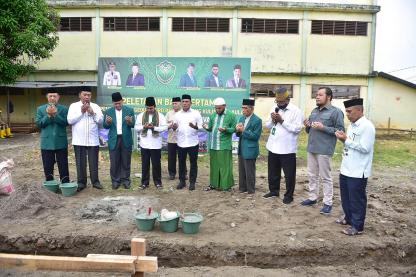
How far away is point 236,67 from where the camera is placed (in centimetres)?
1110

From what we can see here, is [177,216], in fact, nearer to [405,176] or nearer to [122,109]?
[122,109]

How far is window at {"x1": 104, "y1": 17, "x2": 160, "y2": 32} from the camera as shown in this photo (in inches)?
757

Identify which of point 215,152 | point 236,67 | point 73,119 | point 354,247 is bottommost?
point 354,247

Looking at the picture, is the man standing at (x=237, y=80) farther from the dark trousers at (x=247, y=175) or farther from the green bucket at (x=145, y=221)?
the green bucket at (x=145, y=221)

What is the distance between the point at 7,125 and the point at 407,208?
16622 millimetres

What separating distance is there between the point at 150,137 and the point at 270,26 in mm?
13125

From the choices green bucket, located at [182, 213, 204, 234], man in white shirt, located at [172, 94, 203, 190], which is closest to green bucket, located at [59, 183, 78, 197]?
man in white shirt, located at [172, 94, 203, 190]

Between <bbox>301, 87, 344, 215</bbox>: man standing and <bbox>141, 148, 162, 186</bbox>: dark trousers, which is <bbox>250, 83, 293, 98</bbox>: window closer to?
<bbox>141, 148, 162, 186</bbox>: dark trousers

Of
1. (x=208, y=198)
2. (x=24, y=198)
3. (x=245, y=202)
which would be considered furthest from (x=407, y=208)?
(x=24, y=198)

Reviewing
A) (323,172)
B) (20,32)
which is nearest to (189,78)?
(323,172)

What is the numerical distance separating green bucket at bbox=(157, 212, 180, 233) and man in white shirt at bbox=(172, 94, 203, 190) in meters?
2.41

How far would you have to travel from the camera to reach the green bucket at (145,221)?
577 centimetres

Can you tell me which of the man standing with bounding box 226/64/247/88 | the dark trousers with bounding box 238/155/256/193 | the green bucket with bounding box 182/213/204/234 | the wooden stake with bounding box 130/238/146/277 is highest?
the man standing with bounding box 226/64/247/88

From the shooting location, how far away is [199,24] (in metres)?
19.2
